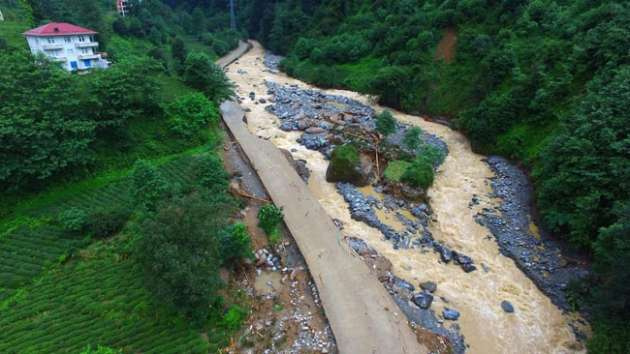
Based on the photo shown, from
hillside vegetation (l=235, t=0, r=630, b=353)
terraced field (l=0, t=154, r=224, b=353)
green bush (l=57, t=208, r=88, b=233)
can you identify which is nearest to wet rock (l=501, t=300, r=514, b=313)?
hillside vegetation (l=235, t=0, r=630, b=353)

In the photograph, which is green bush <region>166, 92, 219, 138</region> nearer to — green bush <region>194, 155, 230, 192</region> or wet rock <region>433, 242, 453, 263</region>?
green bush <region>194, 155, 230, 192</region>

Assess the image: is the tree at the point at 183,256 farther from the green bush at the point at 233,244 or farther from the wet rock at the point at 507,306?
the wet rock at the point at 507,306

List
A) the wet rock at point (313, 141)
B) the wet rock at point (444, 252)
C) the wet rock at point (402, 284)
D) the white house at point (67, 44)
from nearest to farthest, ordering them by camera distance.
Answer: the wet rock at point (402, 284), the wet rock at point (444, 252), the wet rock at point (313, 141), the white house at point (67, 44)

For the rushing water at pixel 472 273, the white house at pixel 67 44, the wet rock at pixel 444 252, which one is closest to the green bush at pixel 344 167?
the rushing water at pixel 472 273

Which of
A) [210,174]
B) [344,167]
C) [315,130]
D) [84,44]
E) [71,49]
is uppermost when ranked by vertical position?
[84,44]

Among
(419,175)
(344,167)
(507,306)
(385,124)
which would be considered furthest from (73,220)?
(385,124)

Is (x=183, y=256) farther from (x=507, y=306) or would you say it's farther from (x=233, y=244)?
(x=507, y=306)
